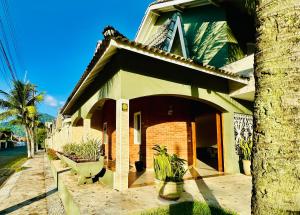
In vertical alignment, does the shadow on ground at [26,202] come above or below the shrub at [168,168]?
below

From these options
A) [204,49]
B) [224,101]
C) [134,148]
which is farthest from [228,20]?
[134,148]

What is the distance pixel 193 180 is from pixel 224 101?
3.41 meters

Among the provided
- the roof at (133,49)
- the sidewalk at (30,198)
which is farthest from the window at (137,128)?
the sidewalk at (30,198)

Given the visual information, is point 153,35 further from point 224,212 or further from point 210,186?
point 224,212

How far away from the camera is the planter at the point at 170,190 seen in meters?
6.00

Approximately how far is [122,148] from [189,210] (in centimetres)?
256

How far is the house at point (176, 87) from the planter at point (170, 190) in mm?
1291

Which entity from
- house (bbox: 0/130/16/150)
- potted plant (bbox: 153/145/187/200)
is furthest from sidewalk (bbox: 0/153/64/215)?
house (bbox: 0/130/16/150)

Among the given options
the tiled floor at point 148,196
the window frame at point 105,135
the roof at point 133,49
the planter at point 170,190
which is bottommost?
the tiled floor at point 148,196

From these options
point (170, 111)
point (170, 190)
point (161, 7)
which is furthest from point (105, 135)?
point (170, 190)

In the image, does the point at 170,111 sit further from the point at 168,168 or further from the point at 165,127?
the point at 168,168

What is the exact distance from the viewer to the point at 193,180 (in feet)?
26.8

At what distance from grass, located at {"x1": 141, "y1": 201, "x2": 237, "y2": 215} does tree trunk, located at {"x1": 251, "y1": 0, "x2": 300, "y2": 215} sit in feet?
11.4

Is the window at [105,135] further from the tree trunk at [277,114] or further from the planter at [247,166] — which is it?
the tree trunk at [277,114]
